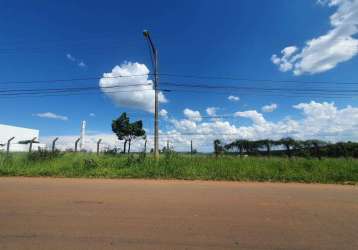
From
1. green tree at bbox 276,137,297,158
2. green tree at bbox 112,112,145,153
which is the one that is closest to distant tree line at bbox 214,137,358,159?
green tree at bbox 276,137,297,158

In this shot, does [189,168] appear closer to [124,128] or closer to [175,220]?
[175,220]

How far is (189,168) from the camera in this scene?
516 inches

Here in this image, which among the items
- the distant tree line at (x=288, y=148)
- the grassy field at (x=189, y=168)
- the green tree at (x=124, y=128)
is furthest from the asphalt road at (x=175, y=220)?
the green tree at (x=124, y=128)

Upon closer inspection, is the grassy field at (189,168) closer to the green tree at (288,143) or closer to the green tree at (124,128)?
the green tree at (288,143)

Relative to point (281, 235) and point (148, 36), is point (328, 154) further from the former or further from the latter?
point (281, 235)

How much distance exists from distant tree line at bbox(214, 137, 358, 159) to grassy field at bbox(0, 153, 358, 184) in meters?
2.87

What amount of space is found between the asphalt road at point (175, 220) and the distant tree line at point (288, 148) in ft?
33.2

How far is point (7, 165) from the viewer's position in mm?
14641

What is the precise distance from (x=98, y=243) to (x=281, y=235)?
2.93 metres

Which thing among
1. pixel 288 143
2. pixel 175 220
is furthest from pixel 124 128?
pixel 175 220

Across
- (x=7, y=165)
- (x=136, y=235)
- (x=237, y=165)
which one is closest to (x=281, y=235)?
(x=136, y=235)

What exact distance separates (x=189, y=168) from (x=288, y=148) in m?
8.95

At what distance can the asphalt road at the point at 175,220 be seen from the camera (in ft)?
12.7

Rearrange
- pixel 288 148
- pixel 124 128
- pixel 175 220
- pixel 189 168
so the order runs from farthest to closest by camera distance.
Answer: pixel 124 128
pixel 288 148
pixel 189 168
pixel 175 220
